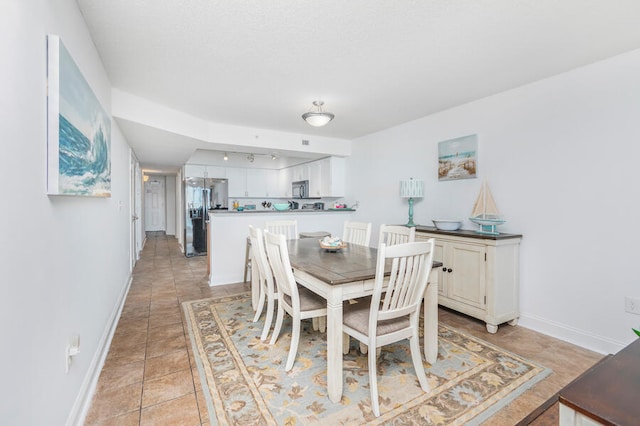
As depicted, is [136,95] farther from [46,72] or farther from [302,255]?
[302,255]

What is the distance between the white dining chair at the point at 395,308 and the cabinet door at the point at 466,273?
50.3 inches

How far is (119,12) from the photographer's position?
5.88 ft

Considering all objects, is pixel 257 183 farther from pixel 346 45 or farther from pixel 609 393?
pixel 609 393

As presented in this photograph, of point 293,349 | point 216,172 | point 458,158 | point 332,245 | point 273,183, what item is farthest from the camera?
point 273,183

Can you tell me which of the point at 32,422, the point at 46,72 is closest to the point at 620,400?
the point at 32,422

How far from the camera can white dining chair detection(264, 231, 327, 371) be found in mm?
2062

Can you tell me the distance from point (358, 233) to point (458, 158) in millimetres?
1493

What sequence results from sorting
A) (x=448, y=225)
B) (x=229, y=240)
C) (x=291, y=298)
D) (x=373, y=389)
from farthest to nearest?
1. (x=229, y=240)
2. (x=448, y=225)
3. (x=291, y=298)
4. (x=373, y=389)

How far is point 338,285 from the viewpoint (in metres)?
1.75

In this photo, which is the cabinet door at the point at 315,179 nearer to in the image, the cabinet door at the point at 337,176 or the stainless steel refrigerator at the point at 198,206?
the cabinet door at the point at 337,176

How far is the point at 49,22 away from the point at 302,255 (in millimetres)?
2030

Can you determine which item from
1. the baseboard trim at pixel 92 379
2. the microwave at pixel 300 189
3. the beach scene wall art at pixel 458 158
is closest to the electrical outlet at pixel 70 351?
the baseboard trim at pixel 92 379

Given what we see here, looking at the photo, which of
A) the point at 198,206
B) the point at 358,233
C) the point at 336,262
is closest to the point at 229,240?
the point at 358,233

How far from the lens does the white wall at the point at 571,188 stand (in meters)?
2.28
